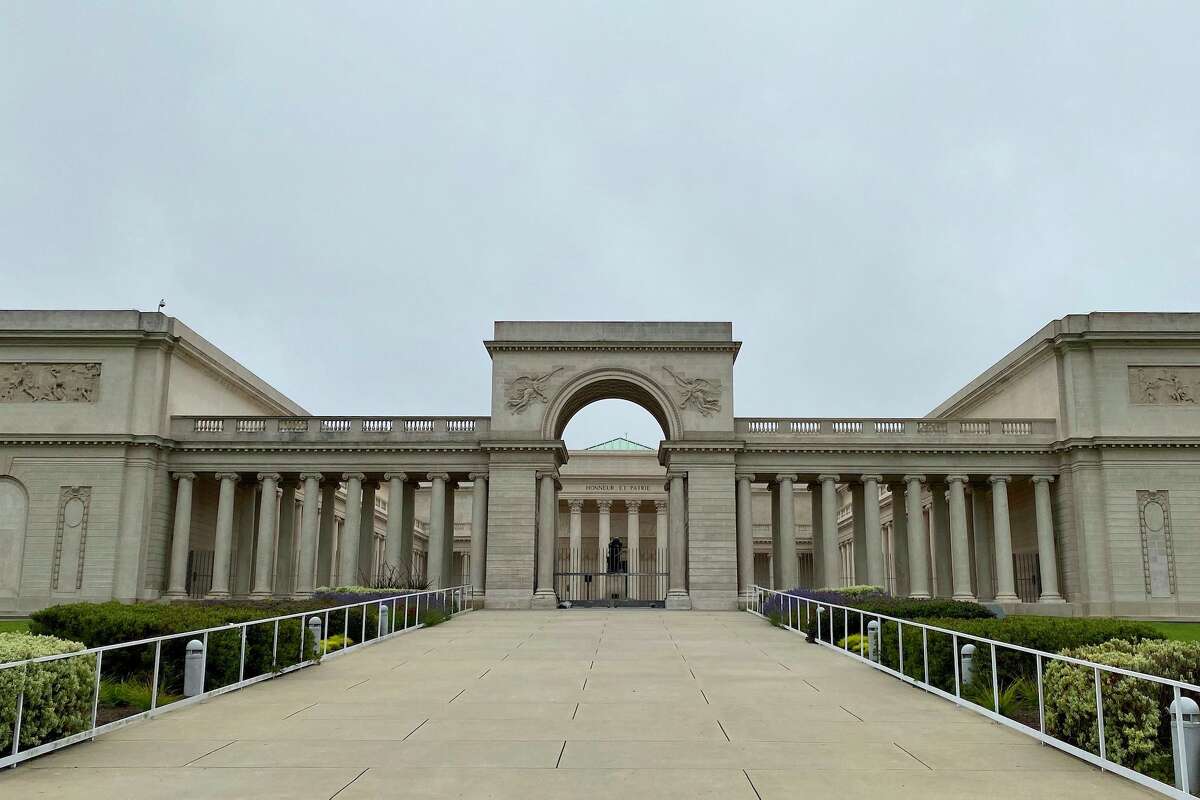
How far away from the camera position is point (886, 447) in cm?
4419

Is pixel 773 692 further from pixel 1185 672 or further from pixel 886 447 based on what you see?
pixel 886 447

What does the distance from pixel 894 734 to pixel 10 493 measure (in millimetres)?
42709

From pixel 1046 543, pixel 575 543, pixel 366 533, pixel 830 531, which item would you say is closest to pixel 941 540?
pixel 1046 543

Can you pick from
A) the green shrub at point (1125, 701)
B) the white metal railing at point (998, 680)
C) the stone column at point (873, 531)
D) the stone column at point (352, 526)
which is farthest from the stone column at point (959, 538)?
the green shrub at point (1125, 701)

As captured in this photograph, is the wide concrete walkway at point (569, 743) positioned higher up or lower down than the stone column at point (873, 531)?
lower down

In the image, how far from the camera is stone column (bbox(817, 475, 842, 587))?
43.5 meters

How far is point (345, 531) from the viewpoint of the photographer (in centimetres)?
4466

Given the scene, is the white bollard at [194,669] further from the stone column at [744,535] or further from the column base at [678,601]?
the stone column at [744,535]

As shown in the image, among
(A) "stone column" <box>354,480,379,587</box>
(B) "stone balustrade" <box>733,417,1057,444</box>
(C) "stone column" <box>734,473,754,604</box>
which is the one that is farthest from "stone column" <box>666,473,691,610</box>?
(A) "stone column" <box>354,480,379,587</box>

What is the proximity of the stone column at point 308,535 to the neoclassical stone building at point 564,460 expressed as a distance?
0.11 m

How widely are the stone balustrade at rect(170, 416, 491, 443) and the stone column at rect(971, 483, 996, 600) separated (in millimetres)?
25171

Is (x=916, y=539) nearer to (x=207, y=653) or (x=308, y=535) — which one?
(x=308, y=535)

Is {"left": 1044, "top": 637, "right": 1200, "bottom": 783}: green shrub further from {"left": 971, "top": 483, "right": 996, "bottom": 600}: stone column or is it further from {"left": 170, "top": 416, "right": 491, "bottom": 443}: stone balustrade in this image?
{"left": 971, "top": 483, "right": 996, "bottom": 600}: stone column

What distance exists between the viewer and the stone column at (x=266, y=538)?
4331cm
